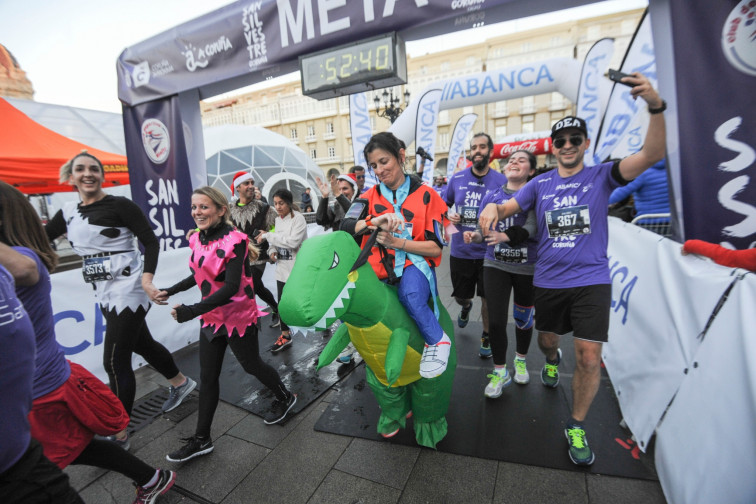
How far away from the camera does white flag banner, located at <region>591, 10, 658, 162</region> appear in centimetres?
305

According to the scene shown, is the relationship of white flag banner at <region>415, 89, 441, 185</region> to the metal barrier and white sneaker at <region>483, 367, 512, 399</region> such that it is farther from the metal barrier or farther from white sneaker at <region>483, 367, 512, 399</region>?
white sneaker at <region>483, 367, 512, 399</region>

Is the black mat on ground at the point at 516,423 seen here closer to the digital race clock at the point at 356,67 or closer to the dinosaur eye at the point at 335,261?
the dinosaur eye at the point at 335,261

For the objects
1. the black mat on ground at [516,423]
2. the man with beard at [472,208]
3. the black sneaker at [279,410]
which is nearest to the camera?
the black mat on ground at [516,423]

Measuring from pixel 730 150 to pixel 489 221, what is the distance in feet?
4.88

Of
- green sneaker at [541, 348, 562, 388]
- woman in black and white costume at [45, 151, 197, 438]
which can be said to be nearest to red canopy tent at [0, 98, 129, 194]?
woman in black and white costume at [45, 151, 197, 438]

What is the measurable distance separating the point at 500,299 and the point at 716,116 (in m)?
1.78

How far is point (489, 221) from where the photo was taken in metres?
2.17

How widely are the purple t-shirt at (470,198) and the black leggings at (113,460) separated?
297 centimetres

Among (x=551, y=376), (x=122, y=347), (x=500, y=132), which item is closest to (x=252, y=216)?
(x=122, y=347)

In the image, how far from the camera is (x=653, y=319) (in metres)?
2.31

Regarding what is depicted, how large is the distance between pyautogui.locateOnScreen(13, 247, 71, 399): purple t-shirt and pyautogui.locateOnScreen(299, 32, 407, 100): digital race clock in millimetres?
2905

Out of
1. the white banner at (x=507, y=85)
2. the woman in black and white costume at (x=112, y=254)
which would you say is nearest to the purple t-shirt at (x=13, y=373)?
the woman in black and white costume at (x=112, y=254)

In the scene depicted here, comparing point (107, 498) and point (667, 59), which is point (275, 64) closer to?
point (667, 59)

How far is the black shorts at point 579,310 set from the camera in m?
2.04
